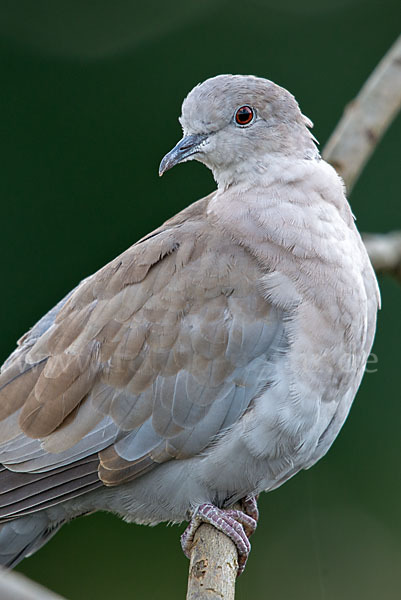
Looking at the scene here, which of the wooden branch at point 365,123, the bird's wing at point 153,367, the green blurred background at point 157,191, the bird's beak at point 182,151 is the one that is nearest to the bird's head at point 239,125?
the bird's beak at point 182,151

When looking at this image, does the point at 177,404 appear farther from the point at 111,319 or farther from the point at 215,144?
the point at 215,144

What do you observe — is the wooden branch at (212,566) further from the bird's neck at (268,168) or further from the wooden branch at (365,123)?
the wooden branch at (365,123)

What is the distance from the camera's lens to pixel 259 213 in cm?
214

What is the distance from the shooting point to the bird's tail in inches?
84.9

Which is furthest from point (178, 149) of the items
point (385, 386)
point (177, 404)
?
point (385, 386)

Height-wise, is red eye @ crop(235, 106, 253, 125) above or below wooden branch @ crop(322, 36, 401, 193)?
above

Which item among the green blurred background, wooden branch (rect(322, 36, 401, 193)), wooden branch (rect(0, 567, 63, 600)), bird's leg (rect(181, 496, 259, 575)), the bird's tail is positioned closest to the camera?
wooden branch (rect(0, 567, 63, 600))

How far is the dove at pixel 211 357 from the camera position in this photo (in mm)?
2039

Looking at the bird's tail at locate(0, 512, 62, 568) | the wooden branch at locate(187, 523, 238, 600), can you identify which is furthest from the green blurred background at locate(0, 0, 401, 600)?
the wooden branch at locate(187, 523, 238, 600)

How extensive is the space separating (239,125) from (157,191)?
1.78 metres

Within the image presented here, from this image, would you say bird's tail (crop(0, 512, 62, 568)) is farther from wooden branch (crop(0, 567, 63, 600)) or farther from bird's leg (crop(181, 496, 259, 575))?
wooden branch (crop(0, 567, 63, 600))

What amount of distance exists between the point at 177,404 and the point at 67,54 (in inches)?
99.6

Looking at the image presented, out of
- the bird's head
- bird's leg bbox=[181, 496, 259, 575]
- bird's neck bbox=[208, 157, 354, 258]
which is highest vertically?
the bird's head

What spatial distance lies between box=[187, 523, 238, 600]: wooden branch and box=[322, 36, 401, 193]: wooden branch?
105 centimetres
